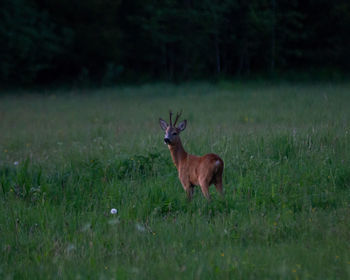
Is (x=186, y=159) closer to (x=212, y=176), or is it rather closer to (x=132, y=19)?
(x=212, y=176)

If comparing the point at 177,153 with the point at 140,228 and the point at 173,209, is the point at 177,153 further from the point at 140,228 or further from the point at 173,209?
the point at 140,228

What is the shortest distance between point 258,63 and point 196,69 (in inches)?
203

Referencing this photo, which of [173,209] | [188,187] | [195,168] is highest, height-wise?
[195,168]

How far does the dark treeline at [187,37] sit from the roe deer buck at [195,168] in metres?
22.6

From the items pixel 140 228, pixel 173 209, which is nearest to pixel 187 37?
pixel 173 209

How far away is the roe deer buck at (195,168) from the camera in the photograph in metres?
5.69

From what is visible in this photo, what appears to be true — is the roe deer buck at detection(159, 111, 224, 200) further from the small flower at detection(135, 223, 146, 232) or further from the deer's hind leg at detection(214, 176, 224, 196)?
the small flower at detection(135, 223, 146, 232)

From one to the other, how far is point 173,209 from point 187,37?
28.0 meters

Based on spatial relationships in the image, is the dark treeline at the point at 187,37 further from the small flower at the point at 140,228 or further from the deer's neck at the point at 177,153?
the small flower at the point at 140,228

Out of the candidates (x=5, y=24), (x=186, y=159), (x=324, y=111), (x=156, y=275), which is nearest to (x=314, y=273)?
(x=156, y=275)

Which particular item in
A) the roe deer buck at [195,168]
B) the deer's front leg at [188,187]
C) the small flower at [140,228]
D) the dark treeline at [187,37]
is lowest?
the small flower at [140,228]

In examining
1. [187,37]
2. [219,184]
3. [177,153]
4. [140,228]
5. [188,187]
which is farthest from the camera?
[187,37]

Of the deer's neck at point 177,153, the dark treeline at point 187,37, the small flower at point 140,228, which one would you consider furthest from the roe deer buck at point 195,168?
the dark treeline at point 187,37

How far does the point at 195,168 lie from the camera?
593 cm
